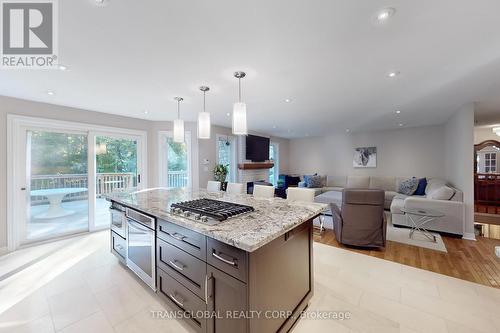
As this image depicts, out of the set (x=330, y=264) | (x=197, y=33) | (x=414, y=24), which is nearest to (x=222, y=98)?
(x=197, y=33)

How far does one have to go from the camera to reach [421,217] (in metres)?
3.81

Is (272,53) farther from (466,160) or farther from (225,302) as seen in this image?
(466,160)

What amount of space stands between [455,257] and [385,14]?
3.34m

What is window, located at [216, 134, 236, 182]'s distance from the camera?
5.84 m

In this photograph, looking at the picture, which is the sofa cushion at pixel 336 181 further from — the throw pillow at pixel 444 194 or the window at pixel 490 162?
the window at pixel 490 162

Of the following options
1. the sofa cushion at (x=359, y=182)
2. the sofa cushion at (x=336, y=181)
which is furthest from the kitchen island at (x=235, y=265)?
the sofa cushion at (x=336, y=181)

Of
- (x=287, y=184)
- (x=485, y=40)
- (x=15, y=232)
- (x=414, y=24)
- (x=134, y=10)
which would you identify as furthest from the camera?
(x=287, y=184)

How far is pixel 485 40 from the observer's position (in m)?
1.78

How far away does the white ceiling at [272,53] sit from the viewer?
1.43 m

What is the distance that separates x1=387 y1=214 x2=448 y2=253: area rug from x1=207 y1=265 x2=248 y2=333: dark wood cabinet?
3399 mm

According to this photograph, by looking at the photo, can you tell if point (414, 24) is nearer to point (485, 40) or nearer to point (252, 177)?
point (485, 40)

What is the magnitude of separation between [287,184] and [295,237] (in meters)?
6.22

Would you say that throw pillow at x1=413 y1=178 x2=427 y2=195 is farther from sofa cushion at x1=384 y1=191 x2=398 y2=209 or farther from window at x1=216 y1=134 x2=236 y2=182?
window at x1=216 y1=134 x2=236 y2=182

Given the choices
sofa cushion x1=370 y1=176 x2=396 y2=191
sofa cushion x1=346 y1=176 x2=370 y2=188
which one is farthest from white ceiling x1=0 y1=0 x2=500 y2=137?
sofa cushion x1=346 y1=176 x2=370 y2=188
